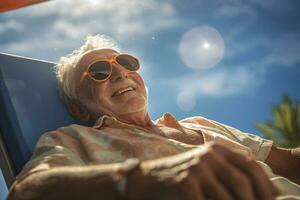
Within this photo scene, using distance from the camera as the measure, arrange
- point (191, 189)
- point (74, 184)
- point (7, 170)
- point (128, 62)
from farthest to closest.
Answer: point (128, 62) < point (7, 170) < point (74, 184) < point (191, 189)

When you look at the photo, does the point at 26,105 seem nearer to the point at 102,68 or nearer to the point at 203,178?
the point at 102,68

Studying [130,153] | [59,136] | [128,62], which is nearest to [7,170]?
[59,136]

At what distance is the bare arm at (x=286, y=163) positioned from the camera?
8.43 feet

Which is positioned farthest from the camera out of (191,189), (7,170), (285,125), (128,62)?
(285,125)

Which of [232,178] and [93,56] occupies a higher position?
[93,56]

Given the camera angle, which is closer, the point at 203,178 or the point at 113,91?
the point at 203,178

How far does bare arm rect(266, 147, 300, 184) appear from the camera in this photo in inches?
101

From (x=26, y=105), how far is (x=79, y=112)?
44cm

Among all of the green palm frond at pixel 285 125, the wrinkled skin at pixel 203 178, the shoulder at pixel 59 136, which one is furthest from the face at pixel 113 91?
the green palm frond at pixel 285 125

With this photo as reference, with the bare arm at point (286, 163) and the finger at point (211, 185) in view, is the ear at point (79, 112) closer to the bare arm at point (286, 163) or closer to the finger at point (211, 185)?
the bare arm at point (286, 163)

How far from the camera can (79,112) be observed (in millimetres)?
2664

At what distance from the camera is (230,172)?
2.75 feet

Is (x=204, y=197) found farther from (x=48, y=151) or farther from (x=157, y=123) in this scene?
(x=157, y=123)

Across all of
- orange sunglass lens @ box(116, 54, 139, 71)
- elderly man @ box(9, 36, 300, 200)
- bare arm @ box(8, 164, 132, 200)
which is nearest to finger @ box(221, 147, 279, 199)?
elderly man @ box(9, 36, 300, 200)
